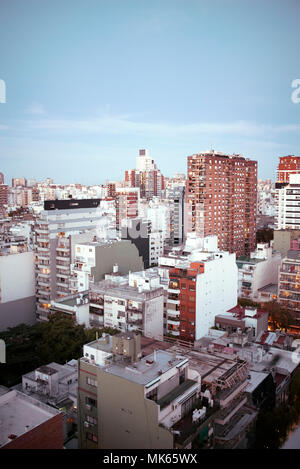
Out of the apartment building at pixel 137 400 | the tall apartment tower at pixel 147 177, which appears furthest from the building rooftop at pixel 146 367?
the tall apartment tower at pixel 147 177

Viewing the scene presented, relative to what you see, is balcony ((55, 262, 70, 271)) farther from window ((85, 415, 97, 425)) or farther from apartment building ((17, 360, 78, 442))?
window ((85, 415, 97, 425))

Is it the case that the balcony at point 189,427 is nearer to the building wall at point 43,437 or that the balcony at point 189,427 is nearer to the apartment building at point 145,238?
the building wall at point 43,437

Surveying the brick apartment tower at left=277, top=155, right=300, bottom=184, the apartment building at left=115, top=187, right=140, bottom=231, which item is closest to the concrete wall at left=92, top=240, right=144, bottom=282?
the apartment building at left=115, top=187, right=140, bottom=231

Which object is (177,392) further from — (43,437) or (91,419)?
(43,437)

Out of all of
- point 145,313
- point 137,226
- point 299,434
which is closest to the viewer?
point 299,434
